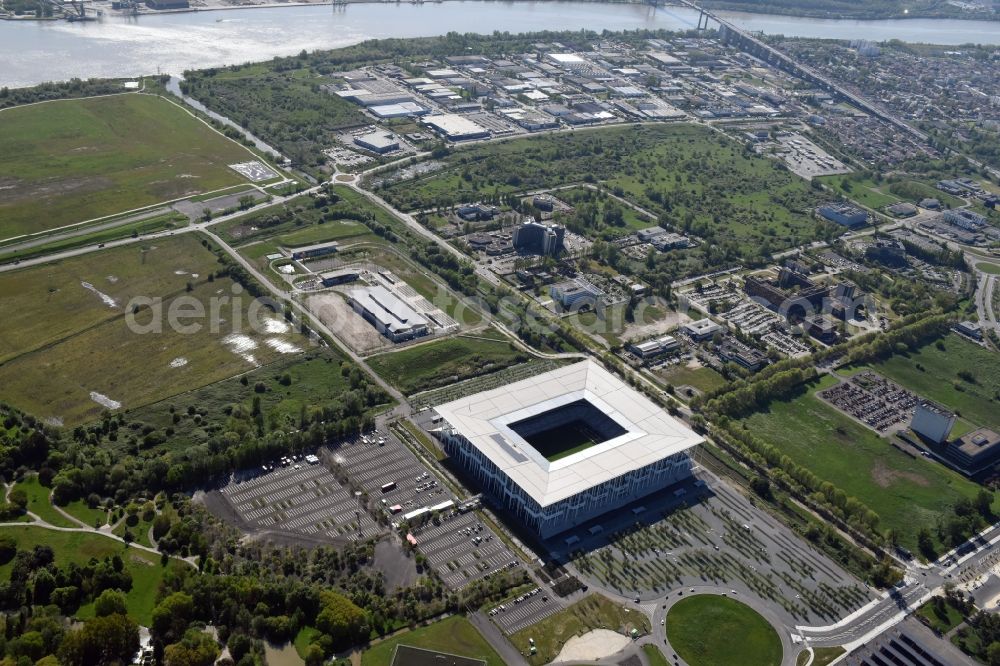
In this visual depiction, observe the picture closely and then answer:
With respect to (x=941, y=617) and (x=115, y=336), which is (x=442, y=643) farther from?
(x=115, y=336)

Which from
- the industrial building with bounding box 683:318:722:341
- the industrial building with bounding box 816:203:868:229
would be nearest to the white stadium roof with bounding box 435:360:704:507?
the industrial building with bounding box 683:318:722:341

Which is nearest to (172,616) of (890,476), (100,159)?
(890,476)

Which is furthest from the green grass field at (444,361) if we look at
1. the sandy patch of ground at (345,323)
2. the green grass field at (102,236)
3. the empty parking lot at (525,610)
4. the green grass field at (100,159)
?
the green grass field at (100,159)

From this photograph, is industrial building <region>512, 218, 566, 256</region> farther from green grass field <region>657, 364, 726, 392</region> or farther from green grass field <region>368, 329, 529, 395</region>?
green grass field <region>657, 364, 726, 392</region>

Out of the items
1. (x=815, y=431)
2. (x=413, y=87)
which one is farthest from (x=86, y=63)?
(x=815, y=431)

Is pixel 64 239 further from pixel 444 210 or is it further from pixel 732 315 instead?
pixel 732 315

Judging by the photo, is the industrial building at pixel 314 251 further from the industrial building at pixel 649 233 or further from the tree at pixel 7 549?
the tree at pixel 7 549
